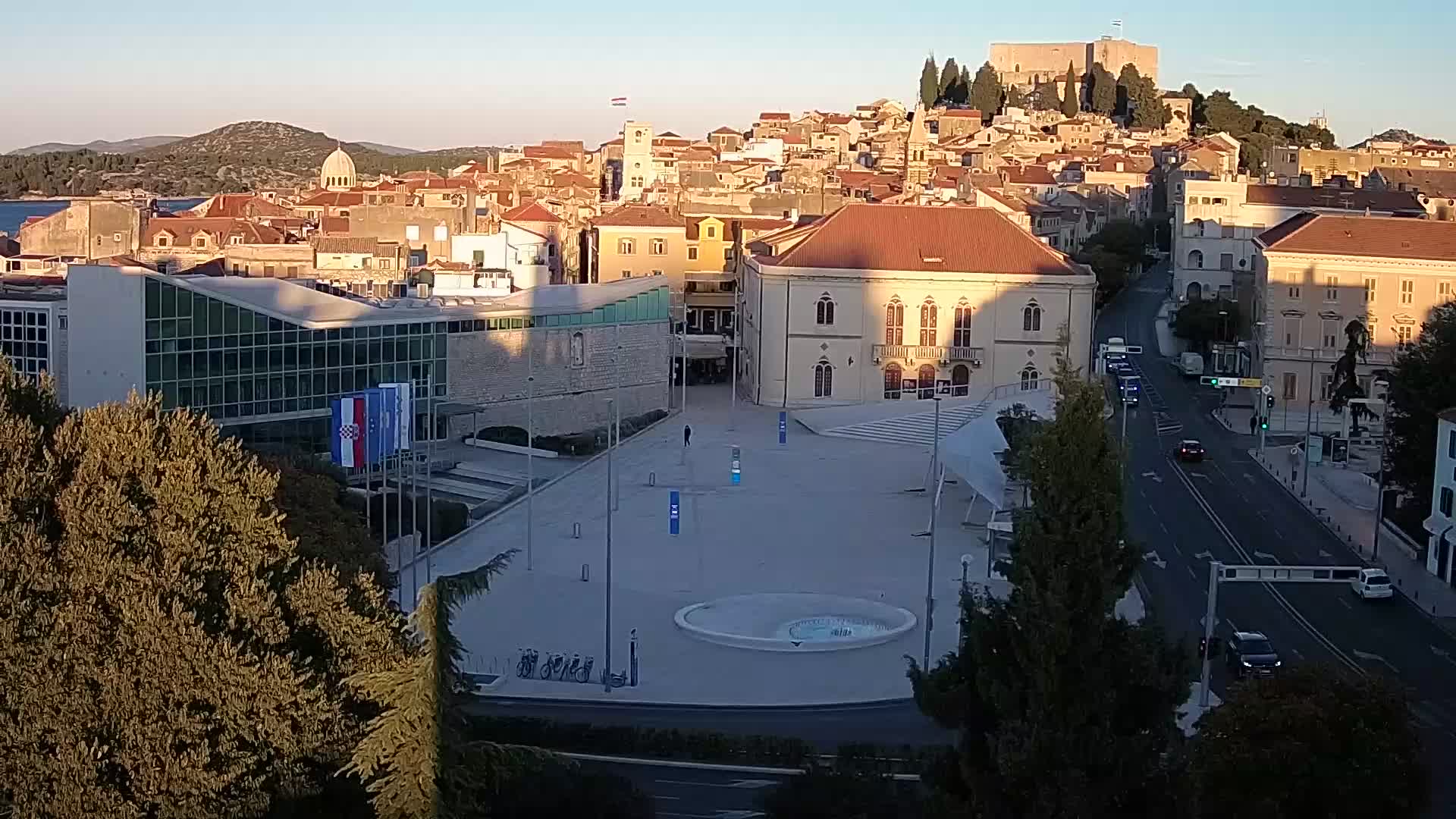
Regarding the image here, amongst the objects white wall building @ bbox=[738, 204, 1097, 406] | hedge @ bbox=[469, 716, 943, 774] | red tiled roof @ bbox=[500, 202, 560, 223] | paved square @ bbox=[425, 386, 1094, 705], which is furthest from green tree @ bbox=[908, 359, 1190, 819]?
red tiled roof @ bbox=[500, 202, 560, 223]

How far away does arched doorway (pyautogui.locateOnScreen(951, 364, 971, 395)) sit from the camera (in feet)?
157

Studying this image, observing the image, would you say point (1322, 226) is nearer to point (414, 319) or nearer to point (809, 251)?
point (809, 251)

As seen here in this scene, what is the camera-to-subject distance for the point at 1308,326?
44594 millimetres

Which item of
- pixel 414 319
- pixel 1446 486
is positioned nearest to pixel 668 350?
pixel 414 319

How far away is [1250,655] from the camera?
2188cm

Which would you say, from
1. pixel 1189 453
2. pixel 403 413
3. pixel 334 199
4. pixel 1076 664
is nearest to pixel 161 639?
pixel 1076 664

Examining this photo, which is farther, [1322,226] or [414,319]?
[1322,226]

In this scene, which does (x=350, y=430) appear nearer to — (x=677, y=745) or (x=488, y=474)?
(x=677, y=745)

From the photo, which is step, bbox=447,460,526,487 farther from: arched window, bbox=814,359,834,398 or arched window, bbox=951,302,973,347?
arched window, bbox=951,302,973,347

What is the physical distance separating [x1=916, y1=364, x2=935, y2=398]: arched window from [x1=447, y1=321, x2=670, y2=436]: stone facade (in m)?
7.28

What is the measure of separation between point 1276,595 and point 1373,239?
21389mm

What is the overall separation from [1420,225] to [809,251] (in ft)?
53.3

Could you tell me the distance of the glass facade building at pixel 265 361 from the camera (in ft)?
98.0

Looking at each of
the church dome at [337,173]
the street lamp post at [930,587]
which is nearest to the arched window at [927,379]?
the street lamp post at [930,587]
